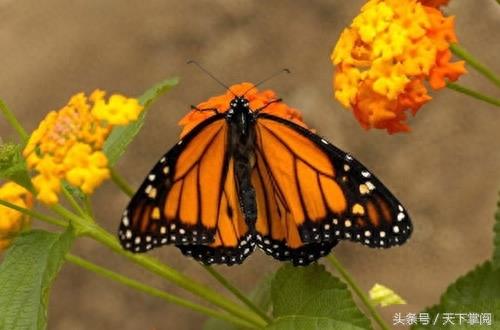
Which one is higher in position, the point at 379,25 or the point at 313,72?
the point at 313,72

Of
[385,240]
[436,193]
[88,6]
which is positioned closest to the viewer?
[385,240]

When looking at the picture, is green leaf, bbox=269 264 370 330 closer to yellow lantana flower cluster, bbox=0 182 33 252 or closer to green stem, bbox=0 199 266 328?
green stem, bbox=0 199 266 328

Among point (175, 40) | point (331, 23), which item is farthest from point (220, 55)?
point (331, 23)

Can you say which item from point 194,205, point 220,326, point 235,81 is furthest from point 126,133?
point 235,81

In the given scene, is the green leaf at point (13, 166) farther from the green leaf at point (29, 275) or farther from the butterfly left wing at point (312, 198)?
the butterfly left wing at point (312, 198)

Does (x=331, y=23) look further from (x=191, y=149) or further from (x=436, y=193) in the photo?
(x=191, y=149)

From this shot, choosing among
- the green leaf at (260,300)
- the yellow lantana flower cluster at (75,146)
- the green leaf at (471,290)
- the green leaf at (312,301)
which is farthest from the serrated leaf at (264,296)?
the yellow lantana flower cluster at (75,146)

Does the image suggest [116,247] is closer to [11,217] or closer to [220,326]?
[11,217]
